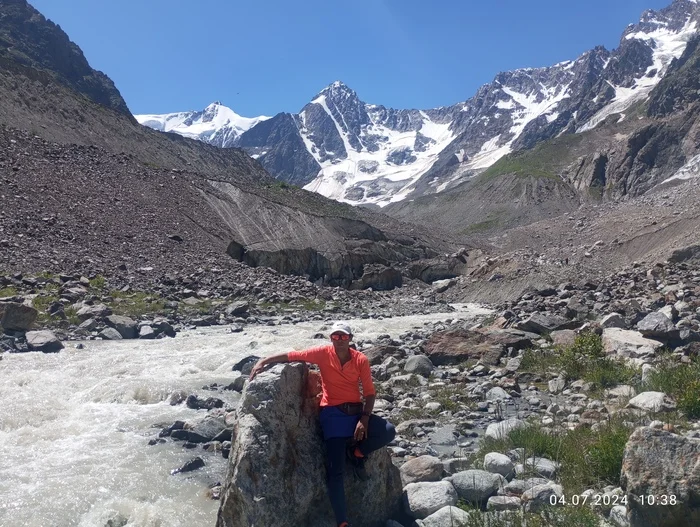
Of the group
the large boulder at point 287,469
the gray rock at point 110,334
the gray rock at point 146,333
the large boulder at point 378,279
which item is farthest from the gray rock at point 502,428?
the large boulder at point 378,279

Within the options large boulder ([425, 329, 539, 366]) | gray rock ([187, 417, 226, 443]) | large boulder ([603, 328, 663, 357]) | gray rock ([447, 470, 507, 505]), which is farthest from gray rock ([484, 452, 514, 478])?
large boulder ([425, 329, 539, 366])

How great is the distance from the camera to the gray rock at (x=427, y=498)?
6.74 meters

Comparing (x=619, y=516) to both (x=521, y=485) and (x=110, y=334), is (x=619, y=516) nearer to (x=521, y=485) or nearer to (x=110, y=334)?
(x=521, y=485)

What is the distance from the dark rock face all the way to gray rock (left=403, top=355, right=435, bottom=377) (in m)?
110

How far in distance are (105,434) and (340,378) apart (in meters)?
6.91

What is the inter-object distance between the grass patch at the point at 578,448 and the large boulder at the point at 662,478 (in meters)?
1.01

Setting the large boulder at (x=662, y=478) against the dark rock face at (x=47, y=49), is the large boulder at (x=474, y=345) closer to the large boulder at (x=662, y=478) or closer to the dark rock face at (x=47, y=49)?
the large boulder at (x=662, y=478)

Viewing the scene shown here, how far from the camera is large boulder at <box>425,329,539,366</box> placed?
16.0m

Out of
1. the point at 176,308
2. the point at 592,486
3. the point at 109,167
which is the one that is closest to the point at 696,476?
the point at 592,486

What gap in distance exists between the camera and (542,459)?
769 cm

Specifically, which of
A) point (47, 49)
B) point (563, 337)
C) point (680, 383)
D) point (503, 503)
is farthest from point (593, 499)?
point (47, 49)

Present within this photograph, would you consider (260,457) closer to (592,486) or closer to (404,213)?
(592,486)

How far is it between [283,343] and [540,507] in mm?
16366

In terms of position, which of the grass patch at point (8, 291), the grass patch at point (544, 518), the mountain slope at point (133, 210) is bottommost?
the grass patch at point (544, 518)
